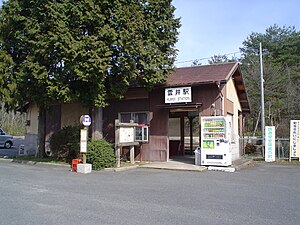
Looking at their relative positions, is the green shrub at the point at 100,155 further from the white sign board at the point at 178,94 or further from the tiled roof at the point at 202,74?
the tiled roof at the point at 202,74

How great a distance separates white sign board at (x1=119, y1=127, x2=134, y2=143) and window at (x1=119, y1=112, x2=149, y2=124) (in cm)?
163

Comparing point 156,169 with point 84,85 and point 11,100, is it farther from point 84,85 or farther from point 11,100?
point 11,100

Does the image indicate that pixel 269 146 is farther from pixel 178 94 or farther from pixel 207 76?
pixel 178 94

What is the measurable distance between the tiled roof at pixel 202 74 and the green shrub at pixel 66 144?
501 cm

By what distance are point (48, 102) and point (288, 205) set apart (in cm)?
1056

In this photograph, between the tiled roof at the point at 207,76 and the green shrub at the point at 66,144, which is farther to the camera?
the green shrub at the point at 66,144

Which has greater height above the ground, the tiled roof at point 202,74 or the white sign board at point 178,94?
the tiled roof at point 202,74

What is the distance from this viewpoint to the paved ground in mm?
5140

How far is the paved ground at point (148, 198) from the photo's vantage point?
5.14 m

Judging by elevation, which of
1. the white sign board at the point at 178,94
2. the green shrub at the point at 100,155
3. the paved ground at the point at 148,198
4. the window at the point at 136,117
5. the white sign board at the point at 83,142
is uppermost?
the white sign board at the point at 178,94

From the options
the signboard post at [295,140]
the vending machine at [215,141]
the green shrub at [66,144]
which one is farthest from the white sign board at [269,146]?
the green shrub at [66,144]

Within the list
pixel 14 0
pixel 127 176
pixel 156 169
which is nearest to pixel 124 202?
pixel 127 176

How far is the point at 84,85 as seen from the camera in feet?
41.1

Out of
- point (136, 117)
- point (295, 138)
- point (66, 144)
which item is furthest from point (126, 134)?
point (295, 138)
